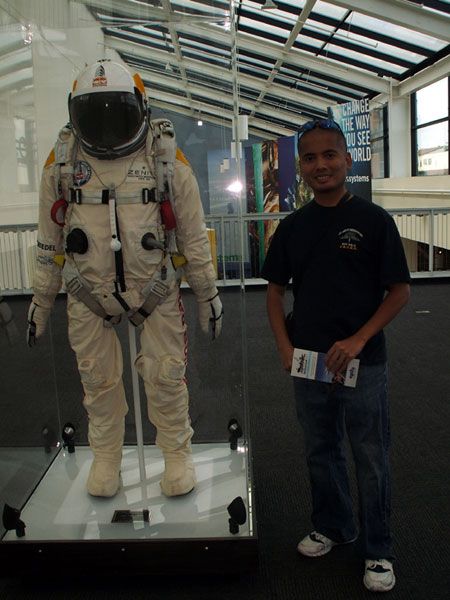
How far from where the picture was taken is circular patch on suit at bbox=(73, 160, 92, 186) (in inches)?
78.2

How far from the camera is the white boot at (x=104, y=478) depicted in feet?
7.30

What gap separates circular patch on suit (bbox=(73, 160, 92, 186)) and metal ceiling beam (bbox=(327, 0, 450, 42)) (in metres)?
6.59

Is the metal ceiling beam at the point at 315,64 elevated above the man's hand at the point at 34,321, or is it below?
above

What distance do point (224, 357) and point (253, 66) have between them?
8.73 m

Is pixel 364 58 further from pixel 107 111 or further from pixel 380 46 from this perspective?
pixel 107 111

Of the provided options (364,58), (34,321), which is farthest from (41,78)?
(364,58)

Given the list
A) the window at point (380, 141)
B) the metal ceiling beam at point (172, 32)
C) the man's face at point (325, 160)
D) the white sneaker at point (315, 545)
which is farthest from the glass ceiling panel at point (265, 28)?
the white sneaker at point (315, 545)

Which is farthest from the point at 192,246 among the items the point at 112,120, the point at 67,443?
the point at 67,443

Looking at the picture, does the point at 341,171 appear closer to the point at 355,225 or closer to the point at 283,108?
the point at 355,225

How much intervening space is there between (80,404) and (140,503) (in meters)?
0.76

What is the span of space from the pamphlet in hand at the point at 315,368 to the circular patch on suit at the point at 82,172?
902 millimetres

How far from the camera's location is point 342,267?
1738mm

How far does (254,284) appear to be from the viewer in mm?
7398

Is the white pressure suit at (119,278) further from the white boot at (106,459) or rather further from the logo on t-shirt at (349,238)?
the logo on t-shirt at (349,238)
